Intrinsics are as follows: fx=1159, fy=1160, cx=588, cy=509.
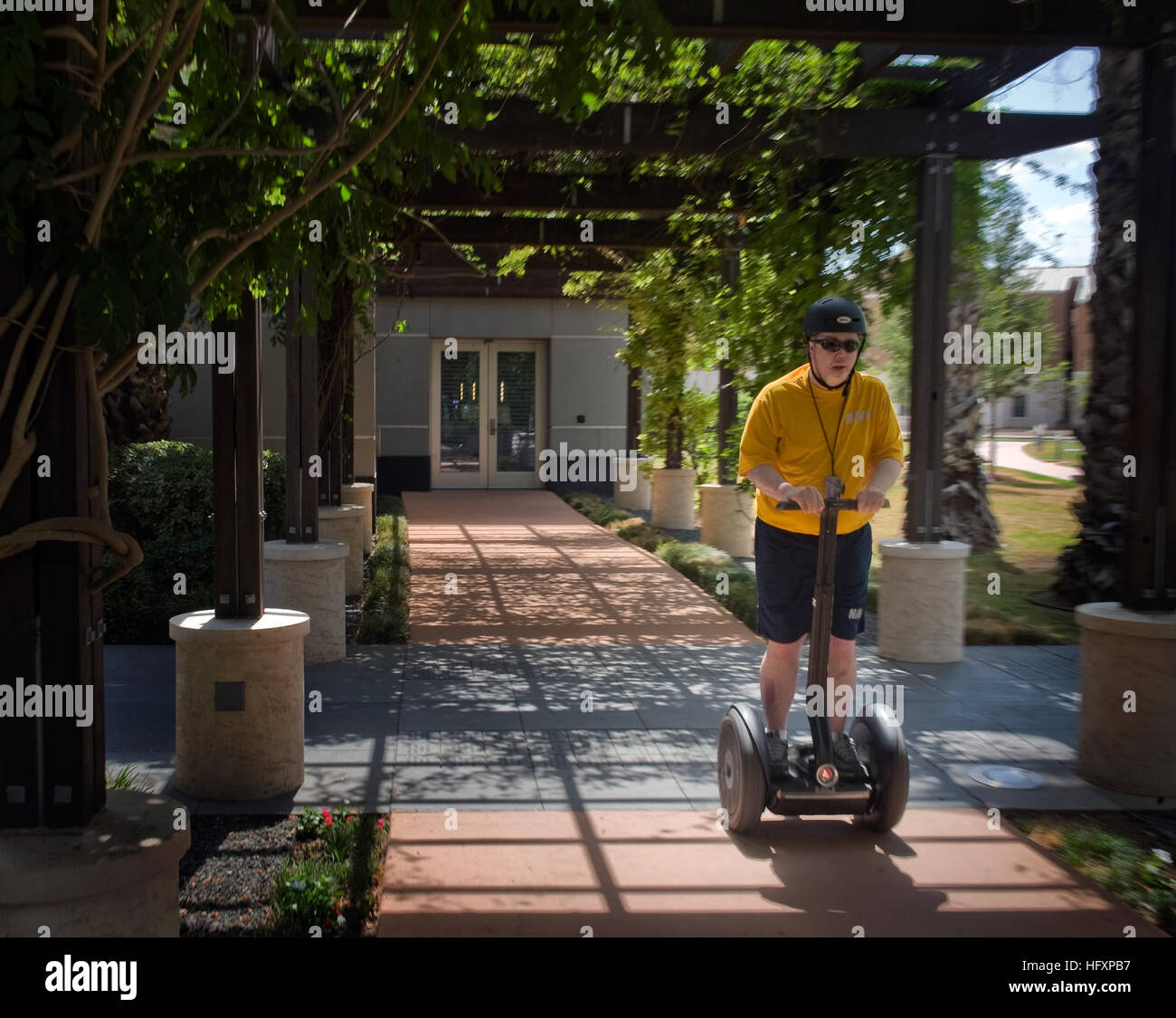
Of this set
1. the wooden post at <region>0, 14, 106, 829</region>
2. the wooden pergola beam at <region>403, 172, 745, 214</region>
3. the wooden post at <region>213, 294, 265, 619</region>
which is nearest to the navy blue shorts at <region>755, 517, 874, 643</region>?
the wooden post at <region>213, 294, 265, 619</region>

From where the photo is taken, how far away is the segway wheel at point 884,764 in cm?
411

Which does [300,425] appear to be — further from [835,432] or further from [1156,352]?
[1156,352]

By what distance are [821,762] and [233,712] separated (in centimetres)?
234

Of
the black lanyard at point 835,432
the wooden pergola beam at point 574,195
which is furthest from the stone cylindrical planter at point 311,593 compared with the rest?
the wooden pergola beam at point 574,195

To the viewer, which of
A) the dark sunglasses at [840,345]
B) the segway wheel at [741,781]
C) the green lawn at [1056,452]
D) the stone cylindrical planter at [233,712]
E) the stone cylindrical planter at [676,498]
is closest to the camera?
the segway wheel at [741,781]

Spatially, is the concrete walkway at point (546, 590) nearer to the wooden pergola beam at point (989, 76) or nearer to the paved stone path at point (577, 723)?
the paved stone path at point (577, 723)

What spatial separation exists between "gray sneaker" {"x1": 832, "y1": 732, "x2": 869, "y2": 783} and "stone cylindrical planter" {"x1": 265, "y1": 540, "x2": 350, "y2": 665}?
400 centimetres

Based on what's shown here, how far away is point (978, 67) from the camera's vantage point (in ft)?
23.7

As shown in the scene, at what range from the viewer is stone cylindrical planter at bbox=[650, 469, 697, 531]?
16.4m

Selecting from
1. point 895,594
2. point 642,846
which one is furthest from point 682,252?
point 642,846

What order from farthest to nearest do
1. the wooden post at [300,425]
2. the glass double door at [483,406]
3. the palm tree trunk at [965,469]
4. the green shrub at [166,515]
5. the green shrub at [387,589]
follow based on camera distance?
the glass double door at [483,406]
the palm tree trunk at [965,469]
the green shrub at [166,515]
the green shrub at [387,589]
the wooden post at [300,425]

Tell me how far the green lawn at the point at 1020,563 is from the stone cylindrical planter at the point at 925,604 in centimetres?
90

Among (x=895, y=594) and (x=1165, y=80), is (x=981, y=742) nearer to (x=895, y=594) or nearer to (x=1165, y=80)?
(x=895, y=594)
